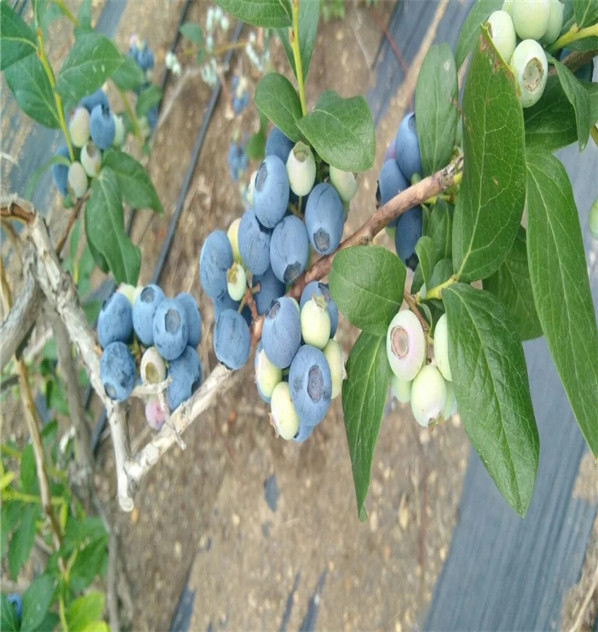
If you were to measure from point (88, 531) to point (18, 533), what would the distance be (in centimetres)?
13

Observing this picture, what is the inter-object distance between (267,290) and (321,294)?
0.08m

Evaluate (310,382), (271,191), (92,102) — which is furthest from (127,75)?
(310,382)

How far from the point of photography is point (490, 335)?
0.46 metres

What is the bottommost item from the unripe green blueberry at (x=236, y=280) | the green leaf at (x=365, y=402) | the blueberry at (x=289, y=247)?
the green leaf at (x=365, y=402)

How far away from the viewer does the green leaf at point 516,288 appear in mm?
617

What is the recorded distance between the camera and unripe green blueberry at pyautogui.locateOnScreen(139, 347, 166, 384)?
60cm

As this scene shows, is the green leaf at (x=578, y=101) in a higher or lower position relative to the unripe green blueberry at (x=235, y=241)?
higher

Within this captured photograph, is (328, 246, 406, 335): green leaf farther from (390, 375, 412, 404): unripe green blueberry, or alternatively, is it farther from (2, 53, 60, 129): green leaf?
(2, 53, 60, 129): green leaf

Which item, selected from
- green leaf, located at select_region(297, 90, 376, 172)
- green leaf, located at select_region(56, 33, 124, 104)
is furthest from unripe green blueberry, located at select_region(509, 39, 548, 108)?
green leaf, located at select_region(56, 33, 124, 104)

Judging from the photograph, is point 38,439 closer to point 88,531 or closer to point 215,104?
point 88,531

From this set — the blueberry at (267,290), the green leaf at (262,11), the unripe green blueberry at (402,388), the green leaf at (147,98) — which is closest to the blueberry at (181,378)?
the blueberry at (267,290)

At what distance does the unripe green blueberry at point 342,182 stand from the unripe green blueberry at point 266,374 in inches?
6.4

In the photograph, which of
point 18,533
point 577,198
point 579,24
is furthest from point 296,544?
point 579,24

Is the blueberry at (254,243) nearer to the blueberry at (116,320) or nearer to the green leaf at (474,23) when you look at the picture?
the blueberry at (116,320)
